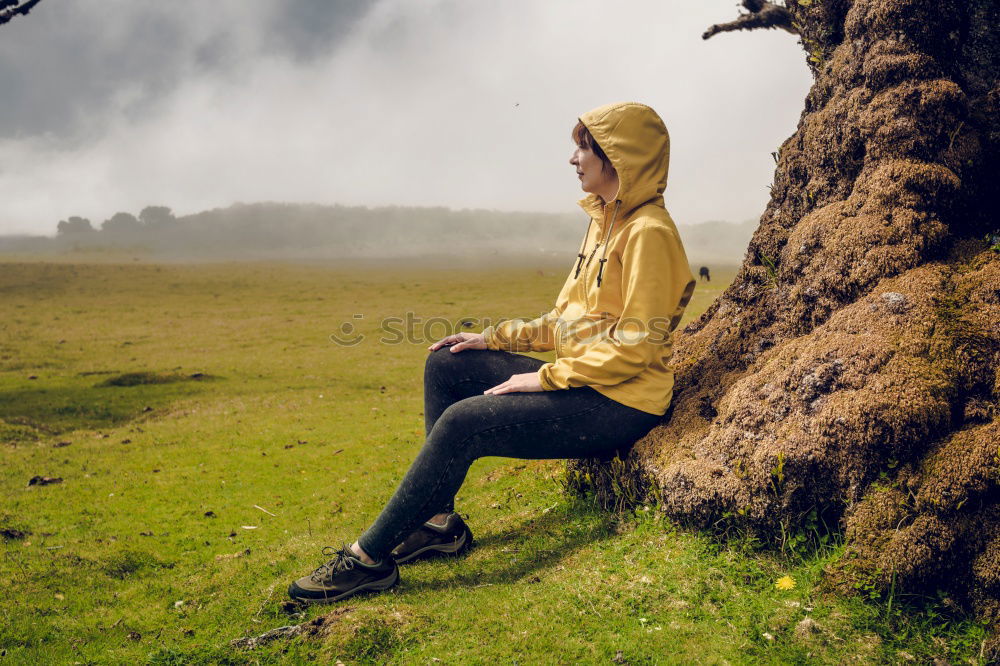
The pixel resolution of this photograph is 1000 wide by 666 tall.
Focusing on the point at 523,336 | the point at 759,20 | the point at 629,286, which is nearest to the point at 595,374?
the point at 629,286

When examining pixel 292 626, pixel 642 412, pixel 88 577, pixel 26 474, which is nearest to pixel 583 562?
pixel 642 412

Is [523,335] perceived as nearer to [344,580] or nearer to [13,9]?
[344,580]

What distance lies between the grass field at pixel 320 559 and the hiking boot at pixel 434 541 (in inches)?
4.0

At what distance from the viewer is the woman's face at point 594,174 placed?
4.59 meters

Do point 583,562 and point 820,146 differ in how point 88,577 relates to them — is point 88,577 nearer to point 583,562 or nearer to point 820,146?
point 583,562

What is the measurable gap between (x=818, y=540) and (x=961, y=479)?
2.59ft

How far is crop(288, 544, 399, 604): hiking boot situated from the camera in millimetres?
4426

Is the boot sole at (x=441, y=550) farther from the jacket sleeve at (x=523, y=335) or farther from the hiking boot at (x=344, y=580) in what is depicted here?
the jacket sleeve at (x=523, y=335)

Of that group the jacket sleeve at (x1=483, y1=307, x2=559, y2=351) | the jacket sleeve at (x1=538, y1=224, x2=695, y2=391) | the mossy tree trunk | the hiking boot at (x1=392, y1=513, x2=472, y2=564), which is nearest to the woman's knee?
the jacket sleeve at (x1=538, y1=224, x2=695, y2=391)

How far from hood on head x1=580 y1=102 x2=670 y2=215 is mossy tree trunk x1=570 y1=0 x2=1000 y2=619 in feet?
4.71

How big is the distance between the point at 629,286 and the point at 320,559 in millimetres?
3505

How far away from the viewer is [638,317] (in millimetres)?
4129

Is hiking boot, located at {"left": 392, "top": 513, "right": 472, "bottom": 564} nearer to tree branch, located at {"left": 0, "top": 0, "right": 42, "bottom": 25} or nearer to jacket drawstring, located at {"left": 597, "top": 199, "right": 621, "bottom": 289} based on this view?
jacket drawstring, located at {"left": 597, "top": 199, "right": 621, "bottom": 289}

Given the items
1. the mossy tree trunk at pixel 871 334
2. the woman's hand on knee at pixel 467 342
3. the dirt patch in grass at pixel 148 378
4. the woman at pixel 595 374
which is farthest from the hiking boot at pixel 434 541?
the dirt patch in grass at pixel 148 378
